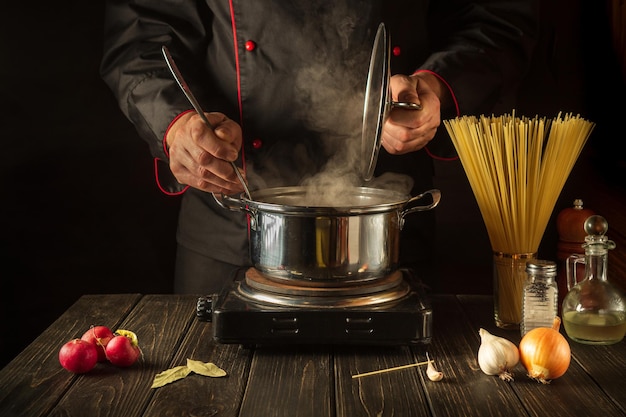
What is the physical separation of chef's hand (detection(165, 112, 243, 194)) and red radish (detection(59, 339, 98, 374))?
0.50m

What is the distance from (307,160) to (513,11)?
2.40 ft

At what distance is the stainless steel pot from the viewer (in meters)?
1.39

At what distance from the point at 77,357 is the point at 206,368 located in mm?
221

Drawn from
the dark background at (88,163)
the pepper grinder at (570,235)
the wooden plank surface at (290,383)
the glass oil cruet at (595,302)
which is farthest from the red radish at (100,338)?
the dark background at (88,163)

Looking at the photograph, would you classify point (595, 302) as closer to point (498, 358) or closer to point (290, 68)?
point (498, 358)

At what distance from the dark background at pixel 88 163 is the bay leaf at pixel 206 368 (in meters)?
1.64

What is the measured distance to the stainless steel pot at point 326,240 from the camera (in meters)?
1.39

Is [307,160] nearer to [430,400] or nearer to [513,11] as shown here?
[513,11]

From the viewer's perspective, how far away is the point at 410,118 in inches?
68.3

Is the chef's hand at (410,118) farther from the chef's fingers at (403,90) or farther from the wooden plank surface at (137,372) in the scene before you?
the wooden plank surface at (137,372)

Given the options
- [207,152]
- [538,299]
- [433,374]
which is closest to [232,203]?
[207,152]

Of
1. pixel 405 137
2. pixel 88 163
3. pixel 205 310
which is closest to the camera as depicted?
pixel 205 310

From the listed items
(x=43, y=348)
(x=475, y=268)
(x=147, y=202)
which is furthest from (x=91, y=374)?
(x=475, y=268)

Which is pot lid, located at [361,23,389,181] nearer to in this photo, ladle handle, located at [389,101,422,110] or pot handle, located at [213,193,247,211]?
ladle handle, located at [389,101,422,110]
